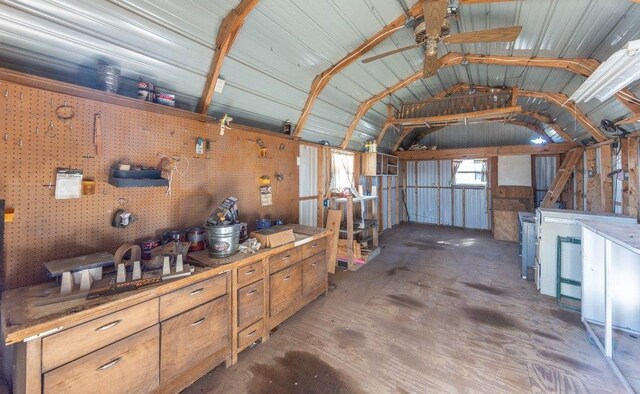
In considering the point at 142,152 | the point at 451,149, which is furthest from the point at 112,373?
the point at 451,149

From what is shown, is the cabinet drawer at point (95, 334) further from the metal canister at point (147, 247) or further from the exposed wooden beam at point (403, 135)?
the exposed wooden beam at point (403, 135)

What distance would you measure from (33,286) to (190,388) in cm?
118

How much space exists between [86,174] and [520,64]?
4813 mm

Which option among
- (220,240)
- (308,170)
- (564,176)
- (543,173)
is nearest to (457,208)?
(543,173)

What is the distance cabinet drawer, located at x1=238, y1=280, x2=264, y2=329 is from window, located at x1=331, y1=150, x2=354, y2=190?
301 cm

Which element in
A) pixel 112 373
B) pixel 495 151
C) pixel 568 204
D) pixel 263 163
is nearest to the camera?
pixel 112 373

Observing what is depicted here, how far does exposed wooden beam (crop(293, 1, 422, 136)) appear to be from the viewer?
8.79 feet

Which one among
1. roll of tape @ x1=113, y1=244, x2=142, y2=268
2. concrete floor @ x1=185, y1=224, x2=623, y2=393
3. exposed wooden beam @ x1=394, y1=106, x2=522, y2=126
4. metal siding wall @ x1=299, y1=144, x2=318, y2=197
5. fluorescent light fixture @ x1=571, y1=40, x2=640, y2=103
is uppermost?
exposed wooden beam @ x1=394, y1=106, x2=522, y2=126

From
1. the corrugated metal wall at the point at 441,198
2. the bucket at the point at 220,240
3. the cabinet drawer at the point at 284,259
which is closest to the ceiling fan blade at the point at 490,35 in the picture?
the cabinet drawer at the point at 284,259

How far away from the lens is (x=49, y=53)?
1.53 m

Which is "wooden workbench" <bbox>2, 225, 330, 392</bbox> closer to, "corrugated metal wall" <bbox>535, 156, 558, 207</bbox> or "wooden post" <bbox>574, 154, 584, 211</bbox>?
"wooden post" <bbox>574, 154, 584, 211</bbox>

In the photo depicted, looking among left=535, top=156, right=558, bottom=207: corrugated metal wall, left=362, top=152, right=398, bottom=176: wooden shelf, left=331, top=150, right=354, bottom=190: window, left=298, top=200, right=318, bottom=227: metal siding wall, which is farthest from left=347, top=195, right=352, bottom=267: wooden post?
left=535, top=156, right=558, bottom=207: corrugated metal wall

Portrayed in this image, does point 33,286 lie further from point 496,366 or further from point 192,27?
point 496,366

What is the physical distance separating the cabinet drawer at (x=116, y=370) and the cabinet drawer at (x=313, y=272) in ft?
4.78
